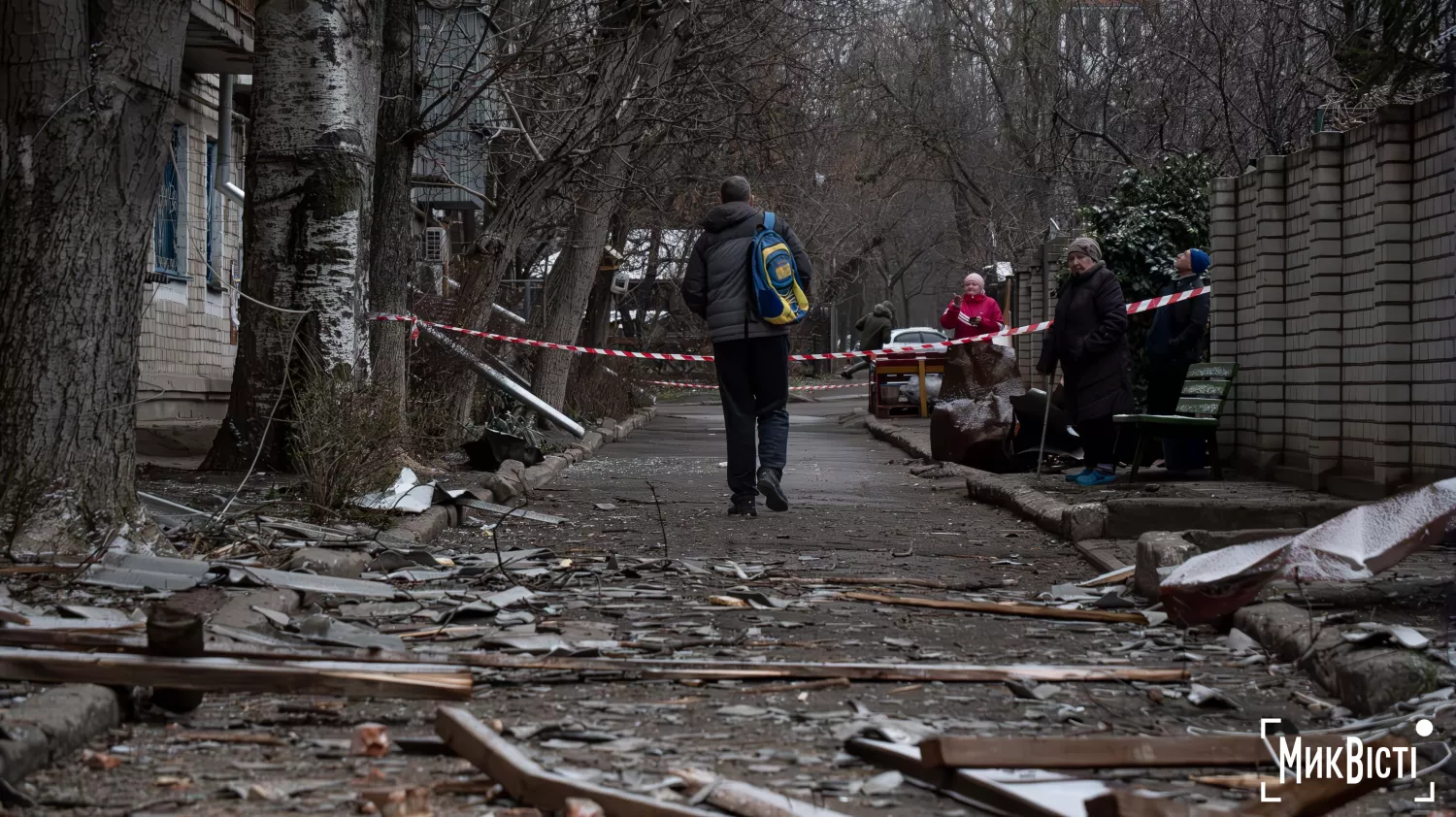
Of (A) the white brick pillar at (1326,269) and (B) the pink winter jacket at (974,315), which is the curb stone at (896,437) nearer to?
(B) the pink winter jacket at (974,315)

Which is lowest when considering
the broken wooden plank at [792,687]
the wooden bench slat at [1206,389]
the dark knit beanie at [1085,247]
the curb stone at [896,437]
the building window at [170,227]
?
the broken wooden plank at [792,687]

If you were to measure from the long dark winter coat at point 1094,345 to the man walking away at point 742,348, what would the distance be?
262 centimetres

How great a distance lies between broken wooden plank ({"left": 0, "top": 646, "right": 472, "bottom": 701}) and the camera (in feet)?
13.6

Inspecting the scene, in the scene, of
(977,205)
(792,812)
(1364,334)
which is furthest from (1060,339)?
(977,205)

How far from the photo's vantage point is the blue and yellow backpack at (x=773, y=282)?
10172 millimetres

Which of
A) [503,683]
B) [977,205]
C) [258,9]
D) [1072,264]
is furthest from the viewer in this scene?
[977,205]

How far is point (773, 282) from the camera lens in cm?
1020

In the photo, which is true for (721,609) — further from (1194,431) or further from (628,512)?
(1194,431)

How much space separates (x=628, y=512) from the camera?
1055cm

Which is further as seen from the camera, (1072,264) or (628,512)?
(1072,264)

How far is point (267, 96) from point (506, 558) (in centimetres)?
484

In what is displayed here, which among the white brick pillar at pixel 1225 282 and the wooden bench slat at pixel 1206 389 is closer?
the wooden bench slat at pixel 1206 389

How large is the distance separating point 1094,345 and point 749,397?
292cm

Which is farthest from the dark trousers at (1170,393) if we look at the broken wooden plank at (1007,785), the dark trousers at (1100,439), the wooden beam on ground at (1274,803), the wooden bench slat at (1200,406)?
the broken wooden plank at (1007,785)
